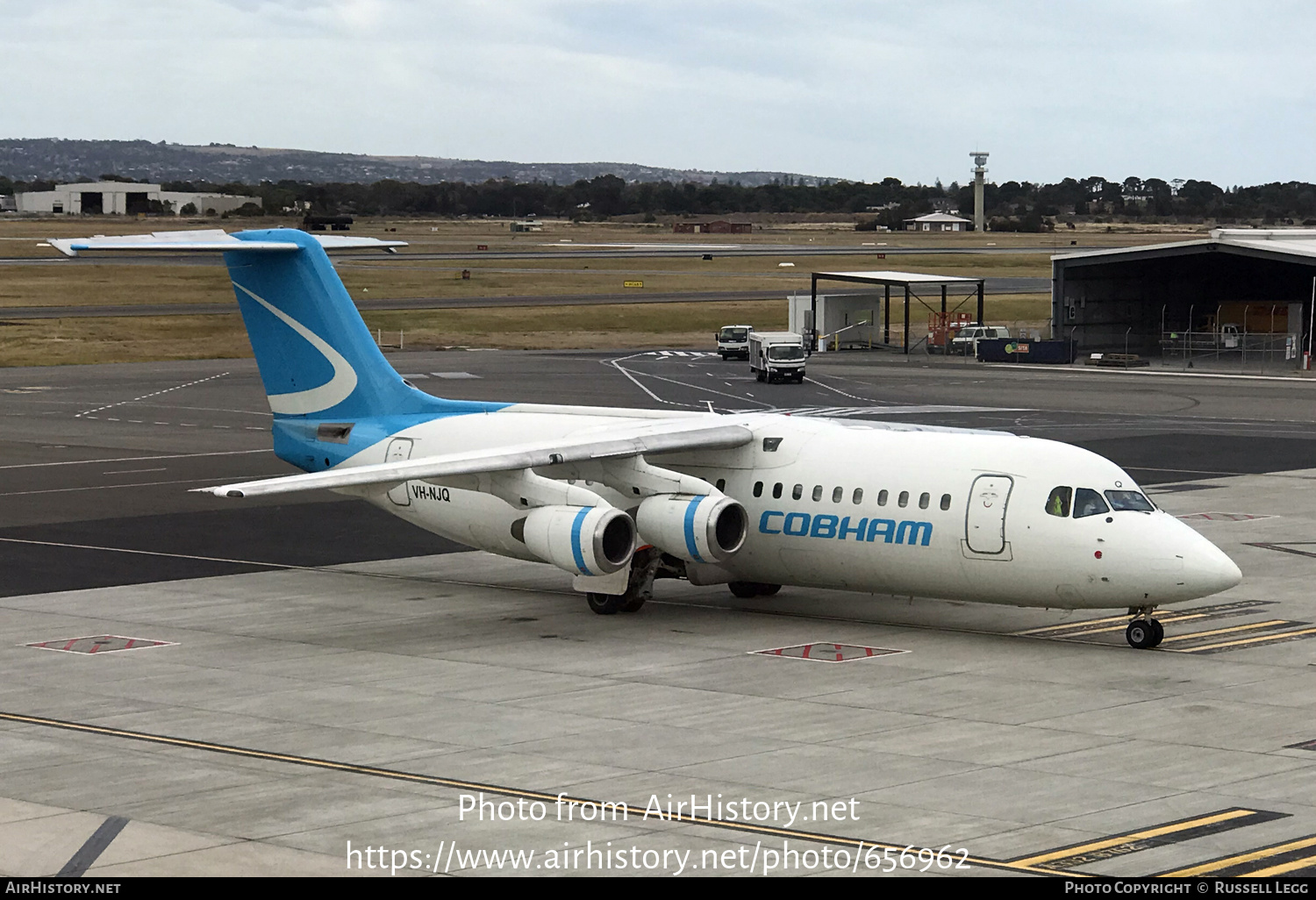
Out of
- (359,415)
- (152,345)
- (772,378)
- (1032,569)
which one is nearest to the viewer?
(1032,569)

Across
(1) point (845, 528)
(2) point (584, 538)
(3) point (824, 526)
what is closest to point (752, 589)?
(3) point (824, 526)

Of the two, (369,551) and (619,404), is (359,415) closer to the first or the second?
(369,551)

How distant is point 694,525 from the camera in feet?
89.7

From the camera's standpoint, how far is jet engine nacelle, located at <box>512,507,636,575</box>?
88.9 ft

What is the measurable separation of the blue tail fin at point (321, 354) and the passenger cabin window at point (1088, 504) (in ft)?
38.4

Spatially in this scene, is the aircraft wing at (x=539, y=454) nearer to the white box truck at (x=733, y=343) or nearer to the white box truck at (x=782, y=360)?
the white box truck at (x=782, y=360)

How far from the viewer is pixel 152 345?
305 ft

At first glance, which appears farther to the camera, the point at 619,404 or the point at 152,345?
the point at 152,345

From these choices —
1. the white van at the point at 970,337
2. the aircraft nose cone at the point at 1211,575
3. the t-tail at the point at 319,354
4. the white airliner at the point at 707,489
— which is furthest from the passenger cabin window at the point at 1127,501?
the white van at the point at 970,337

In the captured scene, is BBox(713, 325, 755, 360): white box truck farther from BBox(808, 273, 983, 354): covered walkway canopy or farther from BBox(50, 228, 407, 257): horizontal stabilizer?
BBox(50, 228, 407, 257): horizontal stabilizer

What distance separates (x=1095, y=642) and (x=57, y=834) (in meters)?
16.4

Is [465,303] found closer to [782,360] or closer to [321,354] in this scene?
[782,360]

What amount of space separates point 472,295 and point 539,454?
102m
